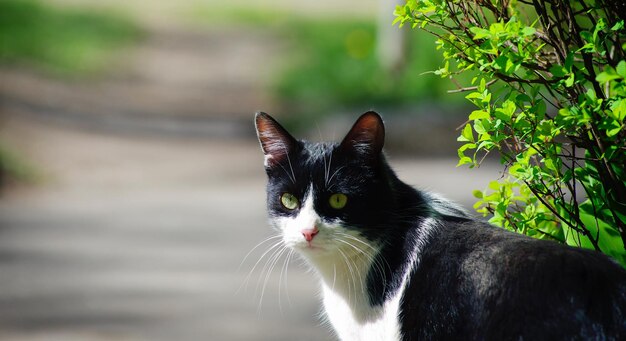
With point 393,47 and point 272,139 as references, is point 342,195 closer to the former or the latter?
point 272,139

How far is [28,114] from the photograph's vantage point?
1049cm

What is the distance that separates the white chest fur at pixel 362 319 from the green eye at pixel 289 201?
25 cm

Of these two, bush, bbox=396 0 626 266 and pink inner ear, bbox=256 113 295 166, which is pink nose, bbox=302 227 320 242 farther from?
bush, bbox=396 0 626 266

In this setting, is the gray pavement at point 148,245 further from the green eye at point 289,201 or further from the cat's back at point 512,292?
the cat's back at point 512,292

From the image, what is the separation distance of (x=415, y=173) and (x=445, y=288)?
5332 mm

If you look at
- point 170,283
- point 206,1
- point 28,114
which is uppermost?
point 206,1

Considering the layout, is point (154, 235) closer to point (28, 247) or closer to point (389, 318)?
point (28, 247)

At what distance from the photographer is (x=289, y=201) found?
249 centimetres

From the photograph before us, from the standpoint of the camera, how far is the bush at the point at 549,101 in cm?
195

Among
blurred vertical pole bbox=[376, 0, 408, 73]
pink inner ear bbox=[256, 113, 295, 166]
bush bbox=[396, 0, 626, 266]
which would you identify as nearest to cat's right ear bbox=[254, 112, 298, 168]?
pink inner ear bbox=[256, 113, 295, 166]

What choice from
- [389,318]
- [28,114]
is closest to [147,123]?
[28,114]

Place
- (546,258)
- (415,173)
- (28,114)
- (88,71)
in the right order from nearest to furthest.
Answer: (546,258) → (415,173) → (28,114) → (88,71)

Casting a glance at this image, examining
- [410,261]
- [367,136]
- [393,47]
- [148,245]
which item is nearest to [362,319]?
[410,261]

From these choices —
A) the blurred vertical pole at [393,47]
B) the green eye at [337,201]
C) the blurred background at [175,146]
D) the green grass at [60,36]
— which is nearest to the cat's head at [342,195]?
the green eye at [337,201]
